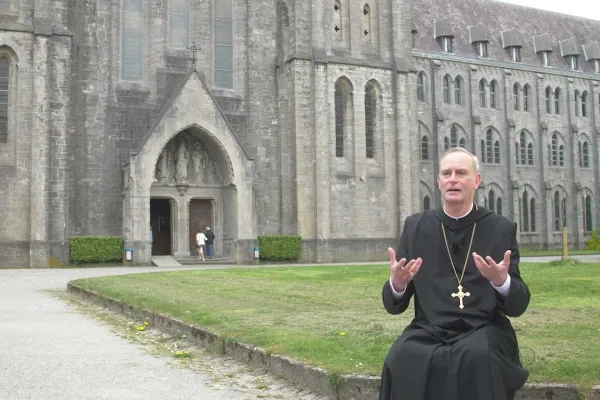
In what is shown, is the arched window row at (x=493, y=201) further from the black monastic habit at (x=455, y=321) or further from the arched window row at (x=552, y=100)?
the black monastic habit at (x=455, y=321)

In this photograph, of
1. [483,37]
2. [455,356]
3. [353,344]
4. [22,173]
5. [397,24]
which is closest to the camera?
[455,356]

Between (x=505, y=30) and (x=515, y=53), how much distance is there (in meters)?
2.74

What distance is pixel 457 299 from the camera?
195 inches

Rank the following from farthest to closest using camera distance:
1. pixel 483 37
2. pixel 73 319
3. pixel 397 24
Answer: pixel 483 37
pixel 397 24
pixel 73 319

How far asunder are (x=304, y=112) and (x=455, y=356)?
34431mm

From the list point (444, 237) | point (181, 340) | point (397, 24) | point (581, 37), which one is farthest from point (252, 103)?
point (581, 37)

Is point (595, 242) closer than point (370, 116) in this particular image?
No

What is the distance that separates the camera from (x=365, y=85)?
134 ft

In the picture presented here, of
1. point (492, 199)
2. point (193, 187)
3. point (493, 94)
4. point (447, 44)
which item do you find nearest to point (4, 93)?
point (193, 187)

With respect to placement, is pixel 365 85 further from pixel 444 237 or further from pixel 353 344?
pixel 444 237

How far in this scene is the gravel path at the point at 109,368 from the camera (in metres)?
7.46

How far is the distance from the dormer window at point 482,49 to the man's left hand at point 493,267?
186ft

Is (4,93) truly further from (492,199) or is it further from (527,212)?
(527,212)

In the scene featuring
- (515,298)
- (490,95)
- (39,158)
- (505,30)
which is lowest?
(515,298)
